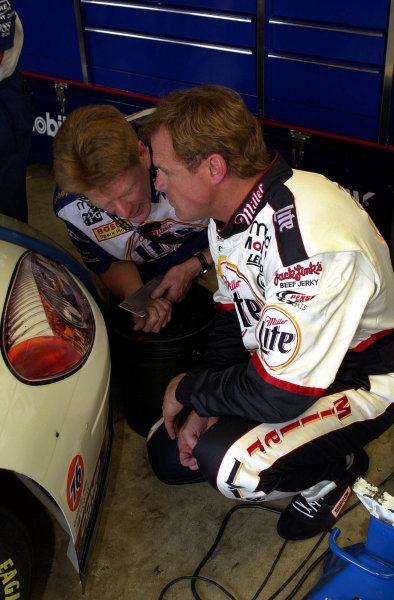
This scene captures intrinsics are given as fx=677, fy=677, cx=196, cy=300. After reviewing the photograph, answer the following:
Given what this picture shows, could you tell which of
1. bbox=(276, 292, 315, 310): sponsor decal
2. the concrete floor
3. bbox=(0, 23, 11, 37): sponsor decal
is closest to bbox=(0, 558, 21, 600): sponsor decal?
the concrete floor

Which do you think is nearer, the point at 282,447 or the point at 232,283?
the point at 282,447

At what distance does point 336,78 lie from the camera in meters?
2.54

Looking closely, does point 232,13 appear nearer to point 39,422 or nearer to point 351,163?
point 351,163

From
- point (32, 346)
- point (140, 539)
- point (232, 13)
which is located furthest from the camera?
point (232, 13)

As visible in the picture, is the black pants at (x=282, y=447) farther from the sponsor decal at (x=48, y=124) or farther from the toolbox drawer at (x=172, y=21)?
the sponsor decal at (x=48, y=124)

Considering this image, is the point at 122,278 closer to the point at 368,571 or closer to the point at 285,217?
the point at 285,217

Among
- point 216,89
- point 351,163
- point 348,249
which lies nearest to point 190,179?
point 216,89

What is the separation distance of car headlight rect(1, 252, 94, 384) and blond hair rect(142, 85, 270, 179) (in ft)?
1.62

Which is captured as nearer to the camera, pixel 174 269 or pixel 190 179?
pixel 190 179

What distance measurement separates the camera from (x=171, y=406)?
69.7 inches

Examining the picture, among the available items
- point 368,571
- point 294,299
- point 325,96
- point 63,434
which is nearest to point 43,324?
point 63,434

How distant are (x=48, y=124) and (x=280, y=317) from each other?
104 inches

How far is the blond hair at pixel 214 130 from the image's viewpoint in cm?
151

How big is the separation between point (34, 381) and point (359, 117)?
1679 mm
